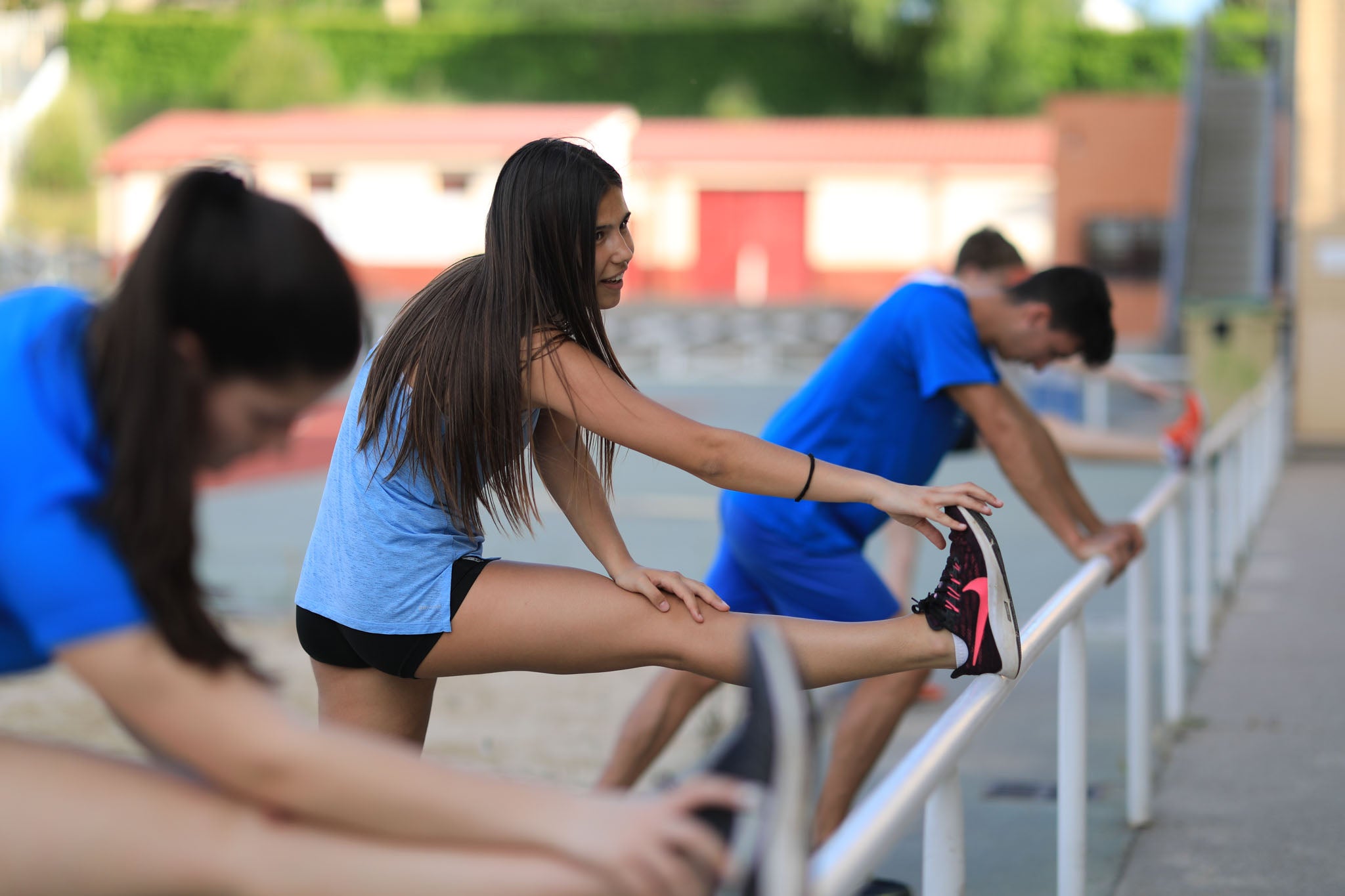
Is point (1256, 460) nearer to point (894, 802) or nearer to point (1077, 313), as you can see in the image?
point (1077, 313)

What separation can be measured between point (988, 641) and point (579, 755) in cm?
290

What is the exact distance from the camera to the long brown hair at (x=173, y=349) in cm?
148

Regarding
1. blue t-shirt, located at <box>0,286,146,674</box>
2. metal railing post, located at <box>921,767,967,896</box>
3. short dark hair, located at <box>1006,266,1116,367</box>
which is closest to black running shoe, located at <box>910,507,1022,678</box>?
metal railing post, located at <box>921,767,967,896</box>

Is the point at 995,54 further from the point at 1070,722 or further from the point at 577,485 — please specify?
the point at 577,485

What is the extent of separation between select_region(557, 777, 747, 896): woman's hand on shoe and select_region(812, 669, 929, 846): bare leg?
2.13m

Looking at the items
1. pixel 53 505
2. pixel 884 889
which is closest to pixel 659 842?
pixel 53 505

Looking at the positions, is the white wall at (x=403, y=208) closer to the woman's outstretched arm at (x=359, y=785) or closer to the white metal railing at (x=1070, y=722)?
the white metal railing at (x=1070, y=722)

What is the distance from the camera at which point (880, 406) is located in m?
3.58

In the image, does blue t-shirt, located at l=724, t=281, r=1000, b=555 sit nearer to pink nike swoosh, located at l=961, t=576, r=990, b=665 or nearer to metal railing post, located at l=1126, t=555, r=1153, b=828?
metal railing post, located at l=1126, t=555, r=1153, b=828

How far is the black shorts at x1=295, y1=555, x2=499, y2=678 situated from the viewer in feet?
8.25

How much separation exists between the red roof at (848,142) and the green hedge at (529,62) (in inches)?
338

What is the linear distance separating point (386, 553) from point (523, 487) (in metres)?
0.26

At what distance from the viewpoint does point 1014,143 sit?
31250 millimetres

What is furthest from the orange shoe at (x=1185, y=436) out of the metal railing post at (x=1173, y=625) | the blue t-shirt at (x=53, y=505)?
the blue t-shirt at (x=53, y=505)
